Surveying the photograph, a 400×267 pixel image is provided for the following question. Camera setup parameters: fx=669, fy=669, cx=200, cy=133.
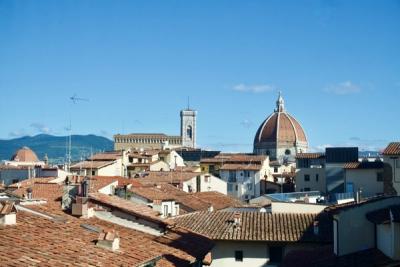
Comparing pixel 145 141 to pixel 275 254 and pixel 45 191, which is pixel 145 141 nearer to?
pixel 45 191

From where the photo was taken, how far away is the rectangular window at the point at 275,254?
25.2 meters

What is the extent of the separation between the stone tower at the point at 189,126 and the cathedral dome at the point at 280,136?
41.9 metres

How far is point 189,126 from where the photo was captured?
196 meters

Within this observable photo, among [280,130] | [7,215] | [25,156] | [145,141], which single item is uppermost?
[280,130]

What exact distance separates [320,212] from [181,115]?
167281 millimetres

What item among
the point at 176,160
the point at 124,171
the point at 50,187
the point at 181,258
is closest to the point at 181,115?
the point at 176,160

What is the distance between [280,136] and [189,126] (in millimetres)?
53187

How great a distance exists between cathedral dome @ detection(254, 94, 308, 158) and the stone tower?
138ft

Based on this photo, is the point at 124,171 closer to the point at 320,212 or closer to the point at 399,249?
the point at 320,212

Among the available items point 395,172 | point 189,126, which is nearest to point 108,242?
point 395,172

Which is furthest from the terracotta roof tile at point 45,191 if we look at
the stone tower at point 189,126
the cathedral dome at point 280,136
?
the stone tower at point 189,126

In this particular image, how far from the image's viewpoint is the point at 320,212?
28.9 meters

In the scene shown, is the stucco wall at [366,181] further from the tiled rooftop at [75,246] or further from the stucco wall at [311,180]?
the tiled rooftop at [75,246]

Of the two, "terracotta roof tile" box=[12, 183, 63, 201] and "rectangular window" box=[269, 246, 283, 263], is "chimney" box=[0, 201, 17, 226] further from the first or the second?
"terracotta roof tile" box=[12, 183, 63, 201]
